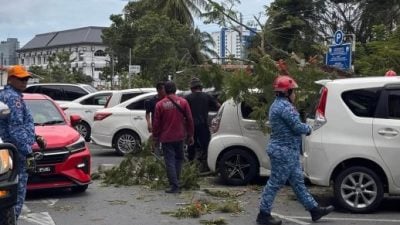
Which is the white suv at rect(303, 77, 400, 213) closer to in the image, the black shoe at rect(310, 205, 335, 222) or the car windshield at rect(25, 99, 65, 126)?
the black shoe at rect(310, 205, 335, 222)

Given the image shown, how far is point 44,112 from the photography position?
10.0 meters

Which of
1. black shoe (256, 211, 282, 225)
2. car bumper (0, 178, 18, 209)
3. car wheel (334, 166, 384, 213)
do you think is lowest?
black shoe (256, 211, 282, 225)

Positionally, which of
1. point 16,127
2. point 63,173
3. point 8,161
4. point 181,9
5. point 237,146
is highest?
point 181,9

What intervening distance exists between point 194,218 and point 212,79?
3.95m

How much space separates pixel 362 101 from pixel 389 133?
55 cm

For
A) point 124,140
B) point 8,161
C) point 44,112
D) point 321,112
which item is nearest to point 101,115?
point 124,140

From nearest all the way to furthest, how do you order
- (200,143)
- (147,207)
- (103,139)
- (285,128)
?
(285,128), (147,207), (200,143), (103,139)

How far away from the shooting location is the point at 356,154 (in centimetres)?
811

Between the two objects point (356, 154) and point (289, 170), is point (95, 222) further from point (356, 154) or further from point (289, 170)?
point (356, 154)

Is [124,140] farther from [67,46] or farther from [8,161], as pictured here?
[67,46]

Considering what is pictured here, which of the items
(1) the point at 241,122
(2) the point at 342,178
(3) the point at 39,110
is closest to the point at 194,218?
(2) the point at 342,178

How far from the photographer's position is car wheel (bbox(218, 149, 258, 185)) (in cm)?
1034

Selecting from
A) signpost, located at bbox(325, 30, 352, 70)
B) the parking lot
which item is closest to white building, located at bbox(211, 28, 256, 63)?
signpost, located at bbox(325, 30, 352, 70)

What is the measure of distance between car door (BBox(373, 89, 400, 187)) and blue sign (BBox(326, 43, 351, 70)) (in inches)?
253
